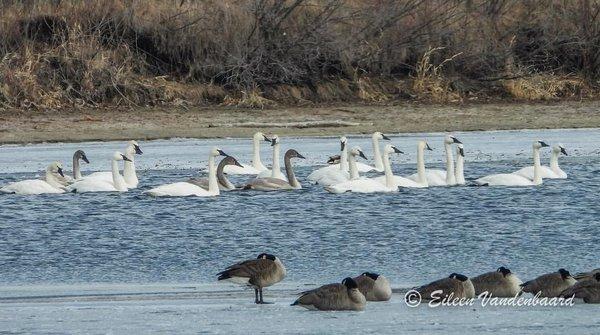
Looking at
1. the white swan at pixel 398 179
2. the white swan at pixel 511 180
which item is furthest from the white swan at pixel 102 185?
the white swan at pixel 511 180

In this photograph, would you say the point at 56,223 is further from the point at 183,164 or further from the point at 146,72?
the point at 146,72

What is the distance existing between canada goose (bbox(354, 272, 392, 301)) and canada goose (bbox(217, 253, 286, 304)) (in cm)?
52

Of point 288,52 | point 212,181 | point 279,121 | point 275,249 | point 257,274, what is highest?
point 288,52

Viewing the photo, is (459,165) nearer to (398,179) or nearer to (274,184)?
(398,179)

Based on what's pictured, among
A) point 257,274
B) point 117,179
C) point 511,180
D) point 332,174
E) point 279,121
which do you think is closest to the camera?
point 257,274

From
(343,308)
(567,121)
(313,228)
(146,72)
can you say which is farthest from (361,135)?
(343,308)

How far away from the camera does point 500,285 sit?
850cm

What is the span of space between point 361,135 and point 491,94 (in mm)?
4583

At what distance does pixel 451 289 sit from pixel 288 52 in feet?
54.2

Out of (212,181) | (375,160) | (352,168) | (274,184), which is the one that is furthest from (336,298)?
(375,160)

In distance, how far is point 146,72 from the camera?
2411cm

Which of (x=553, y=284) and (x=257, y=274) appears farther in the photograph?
(x=257, y=274)

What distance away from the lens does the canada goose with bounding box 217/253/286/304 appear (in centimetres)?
855

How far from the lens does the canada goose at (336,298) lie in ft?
26.7
